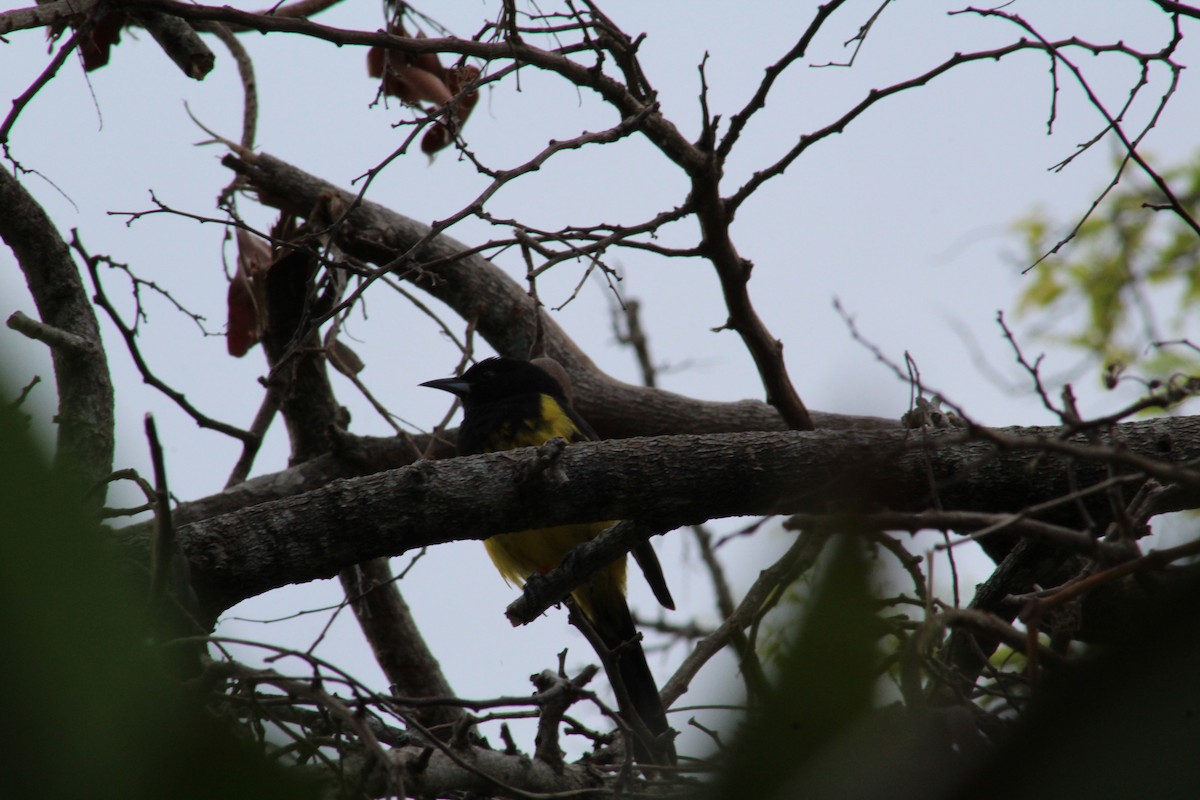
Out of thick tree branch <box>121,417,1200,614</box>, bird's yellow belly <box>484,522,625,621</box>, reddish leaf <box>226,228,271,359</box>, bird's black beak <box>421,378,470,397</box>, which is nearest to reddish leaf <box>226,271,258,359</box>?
reddish leaf <box>226,228,271,359</box>

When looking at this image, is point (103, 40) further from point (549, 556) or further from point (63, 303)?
point (549, 556)

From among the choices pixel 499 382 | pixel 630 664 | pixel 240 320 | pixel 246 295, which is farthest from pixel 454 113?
pixel 630 664

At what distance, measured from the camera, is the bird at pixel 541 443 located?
4793 millimetres

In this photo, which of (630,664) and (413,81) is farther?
(413,81)

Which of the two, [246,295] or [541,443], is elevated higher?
[246,295]

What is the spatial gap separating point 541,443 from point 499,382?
0.88m

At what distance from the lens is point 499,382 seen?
549 centimetres

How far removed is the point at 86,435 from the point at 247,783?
146 inches

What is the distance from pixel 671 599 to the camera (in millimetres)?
4941

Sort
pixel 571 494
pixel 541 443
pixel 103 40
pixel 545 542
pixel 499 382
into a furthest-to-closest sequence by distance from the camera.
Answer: pixel 499 382, pixel 103 40, pixel 545 542, pixel 541 443, pixel 571 494

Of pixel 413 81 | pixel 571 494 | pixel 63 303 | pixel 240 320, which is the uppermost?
pixel 413 81

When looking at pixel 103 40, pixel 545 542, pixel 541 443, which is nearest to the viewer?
pixel 541 443

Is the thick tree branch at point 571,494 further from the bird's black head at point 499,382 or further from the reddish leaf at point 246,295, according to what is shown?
the reddish leaf at point 246,295

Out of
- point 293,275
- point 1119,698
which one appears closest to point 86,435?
point 293,275
